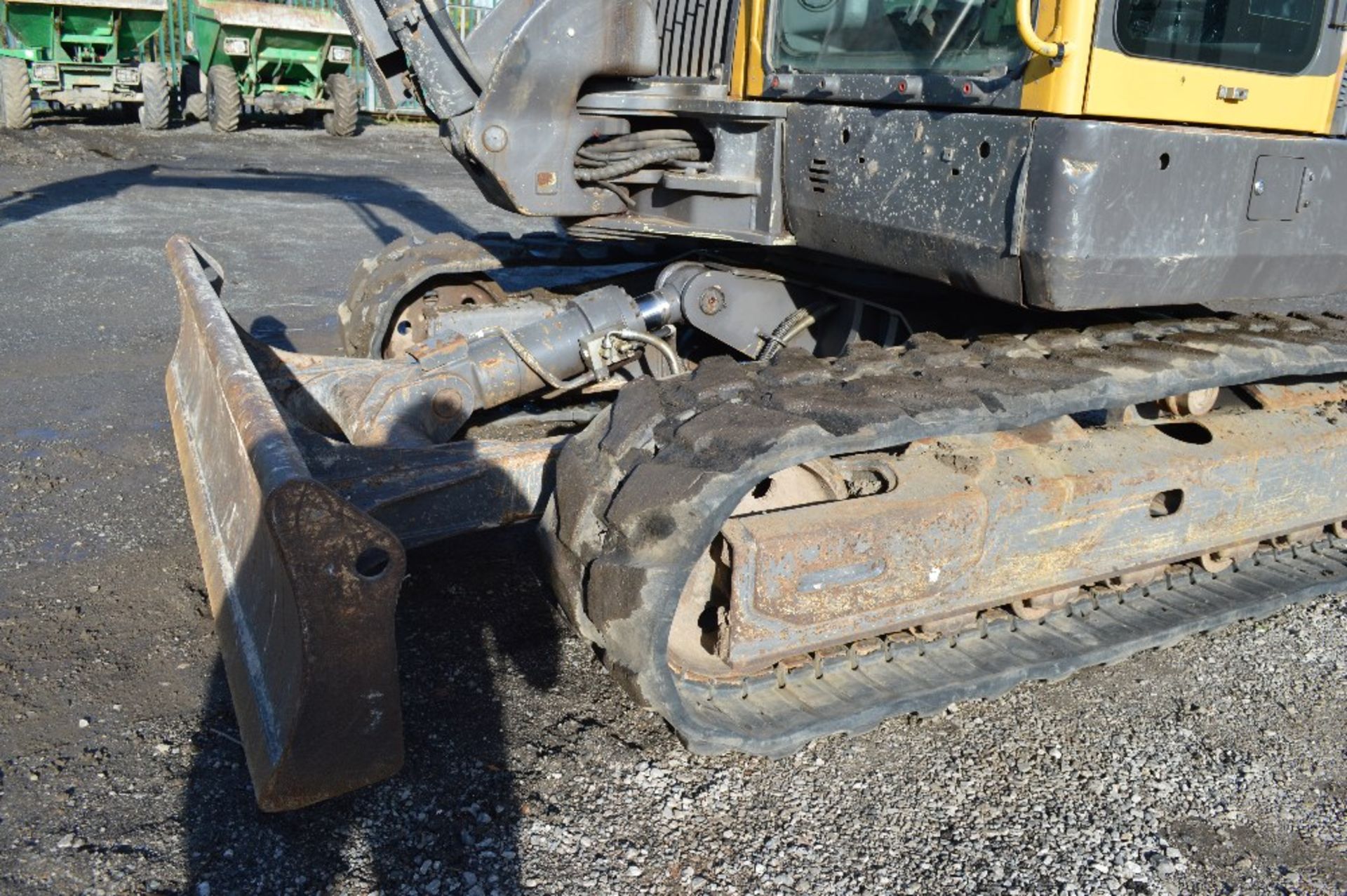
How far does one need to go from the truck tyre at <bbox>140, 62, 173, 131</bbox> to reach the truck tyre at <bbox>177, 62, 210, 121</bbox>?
0.94m

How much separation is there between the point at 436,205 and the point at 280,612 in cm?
934

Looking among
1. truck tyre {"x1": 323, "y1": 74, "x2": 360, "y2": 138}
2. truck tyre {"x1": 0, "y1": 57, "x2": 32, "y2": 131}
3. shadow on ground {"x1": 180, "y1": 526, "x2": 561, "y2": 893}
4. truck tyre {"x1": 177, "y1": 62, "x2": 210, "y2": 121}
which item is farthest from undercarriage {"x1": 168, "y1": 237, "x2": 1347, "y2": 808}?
truck tyre {"x1": 177, "y1": 62, "x2": 210, "y2": 121}

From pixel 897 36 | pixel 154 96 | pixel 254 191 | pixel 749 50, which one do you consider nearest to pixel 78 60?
pixel 154 96

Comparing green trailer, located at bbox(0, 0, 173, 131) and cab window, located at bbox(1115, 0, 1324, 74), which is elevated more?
cab window, located at bbox(1115, 0, 1324, 74)

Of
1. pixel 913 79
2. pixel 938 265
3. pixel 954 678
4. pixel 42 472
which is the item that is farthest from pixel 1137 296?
pixel 42 472

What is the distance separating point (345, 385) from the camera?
3910mm

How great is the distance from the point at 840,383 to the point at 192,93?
17479mm

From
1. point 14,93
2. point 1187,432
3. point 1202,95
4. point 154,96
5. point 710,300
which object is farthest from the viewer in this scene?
point 154,96

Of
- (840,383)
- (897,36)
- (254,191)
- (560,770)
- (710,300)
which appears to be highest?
(897,36)

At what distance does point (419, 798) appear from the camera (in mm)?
2682

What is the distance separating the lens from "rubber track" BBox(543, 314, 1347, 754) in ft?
8.24

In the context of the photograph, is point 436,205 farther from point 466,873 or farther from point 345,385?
point 466,873

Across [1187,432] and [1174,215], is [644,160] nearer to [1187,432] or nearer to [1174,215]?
[1174,215]

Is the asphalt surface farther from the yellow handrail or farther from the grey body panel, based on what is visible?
the yellow handrail
